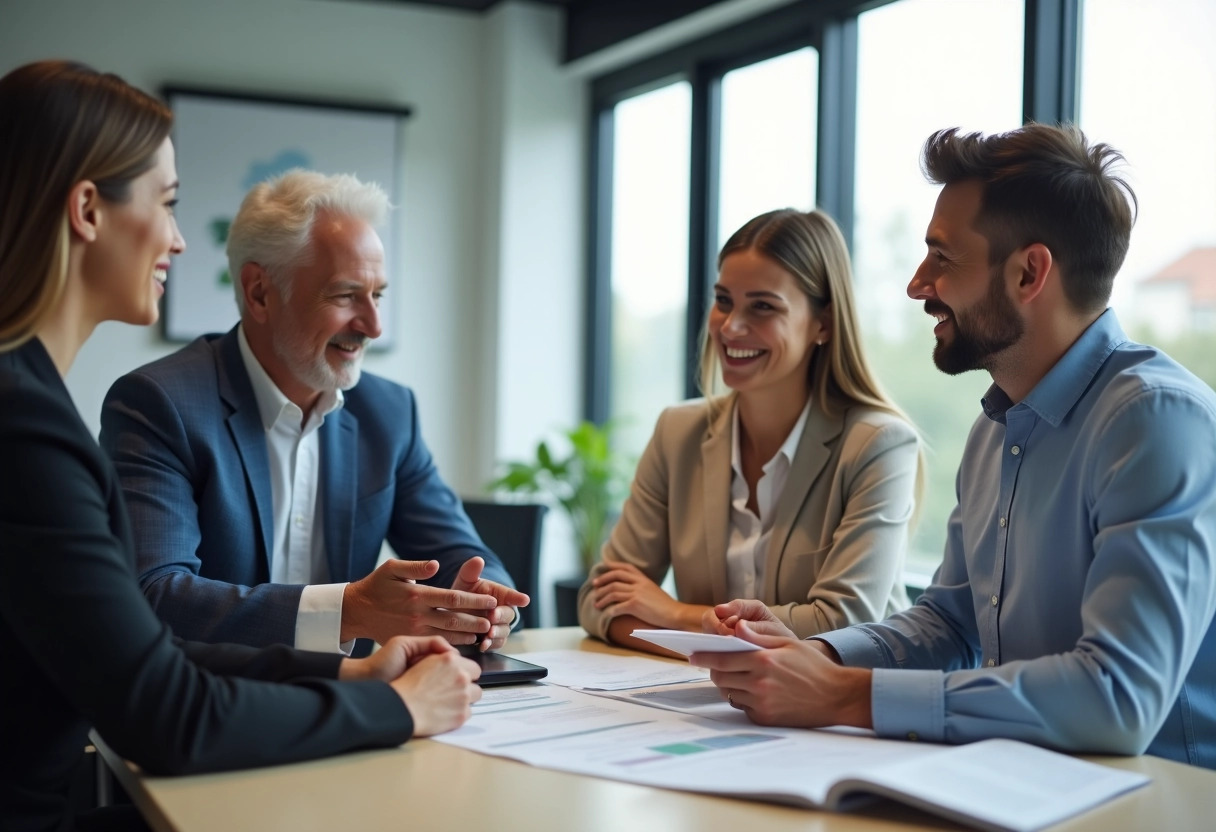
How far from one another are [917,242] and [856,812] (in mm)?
2698

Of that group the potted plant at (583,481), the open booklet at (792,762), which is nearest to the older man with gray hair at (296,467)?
the open booklet at (792,762)

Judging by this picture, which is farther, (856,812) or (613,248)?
(613,248)

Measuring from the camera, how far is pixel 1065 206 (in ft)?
5.79

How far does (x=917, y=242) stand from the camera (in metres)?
3.67

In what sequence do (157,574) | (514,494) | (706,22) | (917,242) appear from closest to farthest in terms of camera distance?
1. (157,574)
2. (917,242)
3. (706,22)
4. (514,494)

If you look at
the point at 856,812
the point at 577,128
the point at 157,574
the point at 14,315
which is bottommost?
the point at 856,812

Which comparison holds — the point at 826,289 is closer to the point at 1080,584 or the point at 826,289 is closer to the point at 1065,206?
the point at 1065,206

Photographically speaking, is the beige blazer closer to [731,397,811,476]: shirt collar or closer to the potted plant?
[731,397,811,476]: shirt collar

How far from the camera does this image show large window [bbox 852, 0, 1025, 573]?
11.3 feet

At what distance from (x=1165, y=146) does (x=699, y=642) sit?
6.83 feet

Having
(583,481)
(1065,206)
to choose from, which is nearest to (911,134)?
(583,481)

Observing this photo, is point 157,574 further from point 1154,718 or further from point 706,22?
point 706,22

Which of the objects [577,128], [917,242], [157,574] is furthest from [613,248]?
[157,574]

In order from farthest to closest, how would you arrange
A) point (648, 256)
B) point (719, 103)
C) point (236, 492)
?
point (648, 256)
point (719, 103)
point (236, 492)
